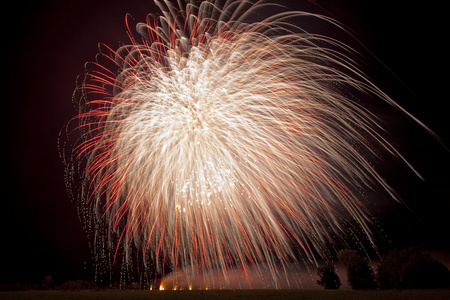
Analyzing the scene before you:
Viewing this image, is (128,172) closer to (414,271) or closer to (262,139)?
(262,139)

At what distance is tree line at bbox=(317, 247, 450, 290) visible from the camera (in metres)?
35.1

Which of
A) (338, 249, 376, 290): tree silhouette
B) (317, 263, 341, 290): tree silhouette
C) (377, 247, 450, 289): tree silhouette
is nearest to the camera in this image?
(377, 247, 450, 289): tree silhouette

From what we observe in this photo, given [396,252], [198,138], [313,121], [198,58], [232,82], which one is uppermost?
[198,58]

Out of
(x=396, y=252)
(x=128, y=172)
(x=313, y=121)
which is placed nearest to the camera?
(x=313, y=121)

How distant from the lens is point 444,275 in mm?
34969

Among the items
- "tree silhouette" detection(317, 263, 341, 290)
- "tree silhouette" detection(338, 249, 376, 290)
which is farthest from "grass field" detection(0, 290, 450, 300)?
"tree silhouette" detection(317, 263, 341, 290)

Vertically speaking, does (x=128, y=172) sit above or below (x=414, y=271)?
above

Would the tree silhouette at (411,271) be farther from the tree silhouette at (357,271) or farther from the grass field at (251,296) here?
the grass field at (251,296)

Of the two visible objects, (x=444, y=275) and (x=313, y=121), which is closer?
(x=313, y=121)

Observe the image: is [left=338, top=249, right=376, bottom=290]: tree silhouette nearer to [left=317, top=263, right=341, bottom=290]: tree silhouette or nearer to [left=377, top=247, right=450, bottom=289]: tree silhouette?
[left=377, top=247, right=450, bottom=289]: tree silhouette

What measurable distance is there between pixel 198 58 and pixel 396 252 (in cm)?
3128

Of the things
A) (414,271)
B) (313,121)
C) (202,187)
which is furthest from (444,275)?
(202,187)

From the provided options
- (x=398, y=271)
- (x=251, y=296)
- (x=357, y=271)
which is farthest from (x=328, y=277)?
(x=251, y=296)

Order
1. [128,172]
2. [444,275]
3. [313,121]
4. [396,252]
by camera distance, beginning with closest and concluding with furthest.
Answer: [313,121] → [128,172] → [444,275] → [396,252]
